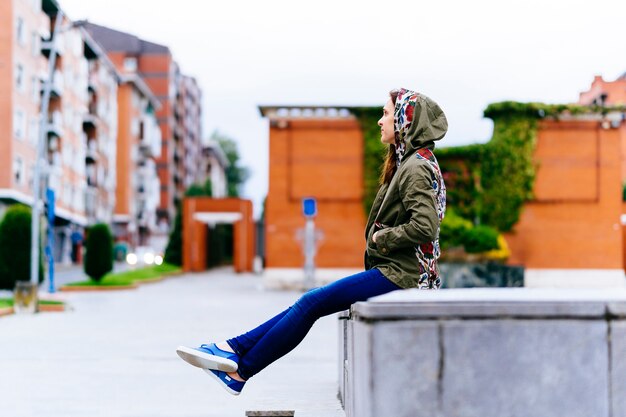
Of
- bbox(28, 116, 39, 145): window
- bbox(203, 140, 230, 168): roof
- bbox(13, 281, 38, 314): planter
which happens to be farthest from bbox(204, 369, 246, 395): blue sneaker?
bbox(203, 140, 230, 168): roof

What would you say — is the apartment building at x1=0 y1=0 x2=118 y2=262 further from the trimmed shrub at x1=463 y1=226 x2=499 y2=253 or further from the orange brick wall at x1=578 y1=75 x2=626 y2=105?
the orange brick wall at x1=578 y1=75 x2=626 y2=105

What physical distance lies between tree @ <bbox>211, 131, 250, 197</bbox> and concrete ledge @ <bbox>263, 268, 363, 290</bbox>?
84.4m

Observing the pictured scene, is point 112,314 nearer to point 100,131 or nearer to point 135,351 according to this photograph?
point 135,351

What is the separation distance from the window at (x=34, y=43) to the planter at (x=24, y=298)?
3097cm

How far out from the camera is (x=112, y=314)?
61.0 feet

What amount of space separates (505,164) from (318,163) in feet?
20.7

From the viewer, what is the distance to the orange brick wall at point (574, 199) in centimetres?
3216

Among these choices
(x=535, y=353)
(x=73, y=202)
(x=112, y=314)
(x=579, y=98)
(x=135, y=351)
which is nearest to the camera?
(x=535, y=353)

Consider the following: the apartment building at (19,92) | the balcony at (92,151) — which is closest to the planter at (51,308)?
the apartment building at (19,92)

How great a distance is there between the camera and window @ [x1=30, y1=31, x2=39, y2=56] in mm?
47094

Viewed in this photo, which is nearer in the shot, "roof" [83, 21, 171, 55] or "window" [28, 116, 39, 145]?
"window" [28, 116, 39, 145]

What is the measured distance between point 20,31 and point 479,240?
89.2 ft

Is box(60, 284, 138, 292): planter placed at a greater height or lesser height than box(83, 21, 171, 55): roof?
lesser

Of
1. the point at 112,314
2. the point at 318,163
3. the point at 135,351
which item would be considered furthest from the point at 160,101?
the point at 135,351
